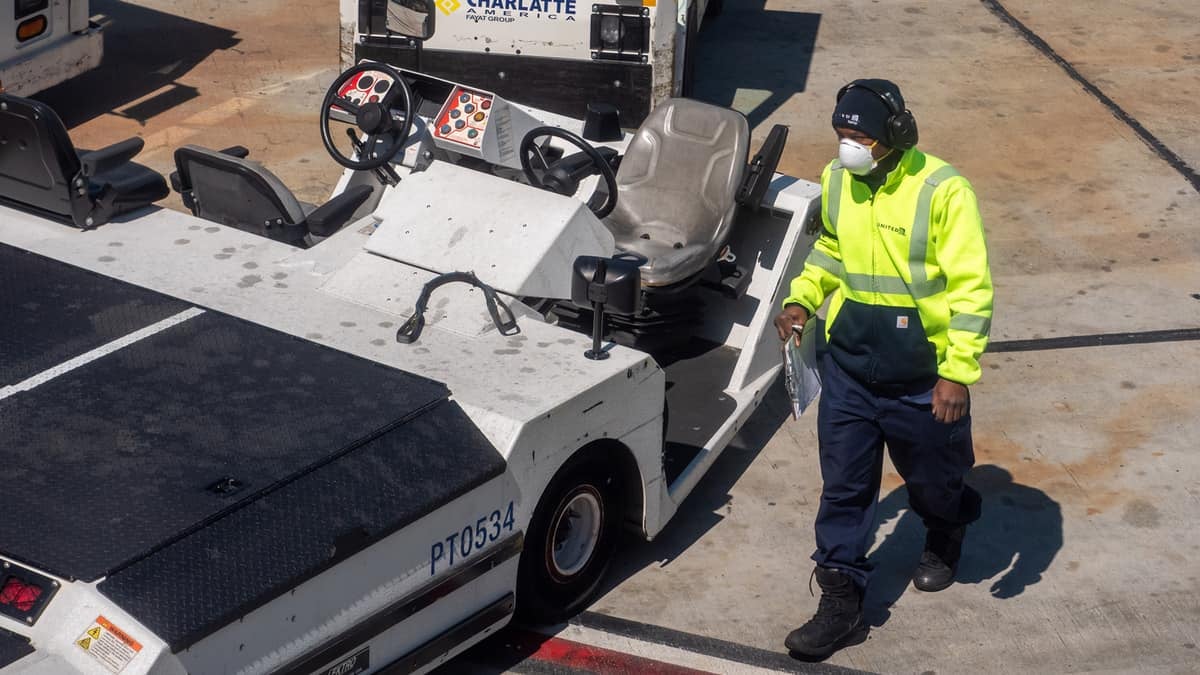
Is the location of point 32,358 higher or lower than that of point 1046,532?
higher

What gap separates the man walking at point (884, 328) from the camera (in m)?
4.91

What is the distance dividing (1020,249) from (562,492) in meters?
4.30

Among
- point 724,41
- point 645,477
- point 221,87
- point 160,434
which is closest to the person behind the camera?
point 160,434

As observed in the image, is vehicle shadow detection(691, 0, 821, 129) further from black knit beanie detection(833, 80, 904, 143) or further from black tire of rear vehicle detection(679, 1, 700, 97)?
black knit beanie detection(833, 80, 904, 143)

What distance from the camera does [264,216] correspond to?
629cm

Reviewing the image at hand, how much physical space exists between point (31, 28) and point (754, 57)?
198 inches

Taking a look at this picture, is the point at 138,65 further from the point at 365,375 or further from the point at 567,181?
the point at 365,375

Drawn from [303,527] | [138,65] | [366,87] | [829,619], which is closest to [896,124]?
[829,619]

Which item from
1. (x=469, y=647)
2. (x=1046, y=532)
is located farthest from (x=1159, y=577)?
(x=469, y=647)

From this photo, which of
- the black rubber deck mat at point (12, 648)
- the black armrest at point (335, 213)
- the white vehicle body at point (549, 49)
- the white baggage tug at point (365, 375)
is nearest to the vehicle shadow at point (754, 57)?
the white vehicle body at point (549, 49)

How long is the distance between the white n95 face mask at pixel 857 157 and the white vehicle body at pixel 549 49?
15.2 feet

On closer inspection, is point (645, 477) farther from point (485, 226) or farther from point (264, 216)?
point (264, 216)

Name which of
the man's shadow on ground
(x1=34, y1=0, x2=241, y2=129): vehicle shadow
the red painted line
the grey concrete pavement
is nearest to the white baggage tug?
the red painted line

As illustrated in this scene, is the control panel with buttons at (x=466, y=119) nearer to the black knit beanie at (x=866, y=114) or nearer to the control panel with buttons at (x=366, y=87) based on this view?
the control panel with buttons at (x=366, y=87)
